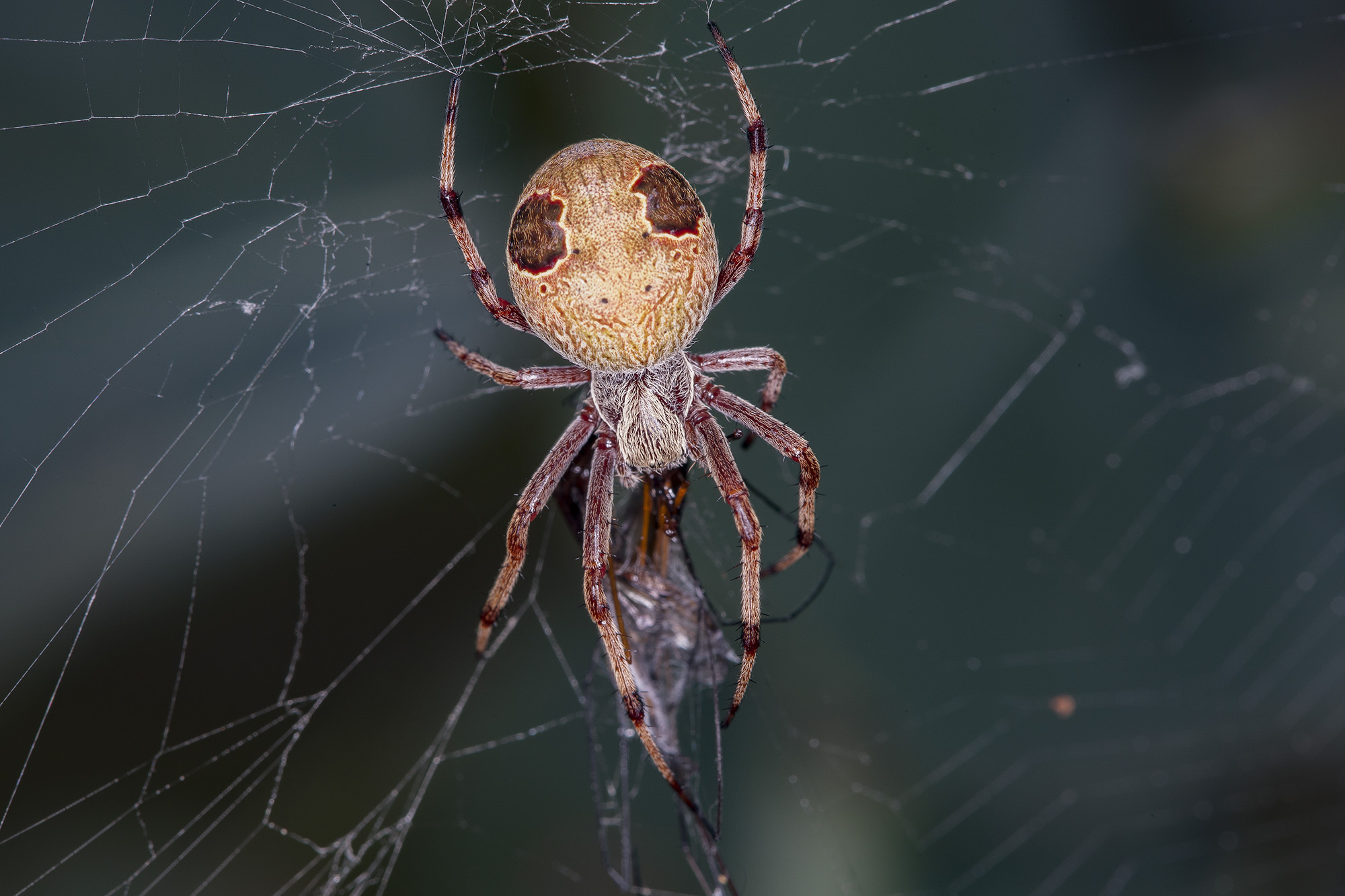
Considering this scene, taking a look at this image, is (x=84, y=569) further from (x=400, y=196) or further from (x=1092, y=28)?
(x=1092, y=28)

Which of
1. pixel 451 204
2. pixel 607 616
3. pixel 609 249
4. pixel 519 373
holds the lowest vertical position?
pixel 607 616

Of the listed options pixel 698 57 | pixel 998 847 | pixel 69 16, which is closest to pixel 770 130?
pixel 698 57

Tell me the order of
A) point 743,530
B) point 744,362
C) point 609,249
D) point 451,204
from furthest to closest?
point 744,362 → point 743,530 → point 451,204 → point 609,249

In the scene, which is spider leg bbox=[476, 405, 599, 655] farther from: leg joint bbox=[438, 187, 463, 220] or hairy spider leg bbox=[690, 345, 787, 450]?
leg joint bbox=[438, 187, 463, 220]

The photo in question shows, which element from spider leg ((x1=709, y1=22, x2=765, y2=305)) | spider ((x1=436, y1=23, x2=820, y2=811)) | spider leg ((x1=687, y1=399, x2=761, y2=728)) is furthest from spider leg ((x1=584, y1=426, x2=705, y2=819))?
spider leg ((x1=709, y1=22, x2=765, y2=305))

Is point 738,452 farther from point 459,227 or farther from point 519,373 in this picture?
point 459,227

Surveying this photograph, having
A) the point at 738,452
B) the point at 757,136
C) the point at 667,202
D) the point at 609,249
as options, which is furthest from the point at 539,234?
the point at 738,452

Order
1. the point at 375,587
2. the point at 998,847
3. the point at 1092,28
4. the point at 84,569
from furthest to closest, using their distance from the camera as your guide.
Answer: the point at 998,847 → the point at 1092,28 → the point at 375,587 → the point at 84,569

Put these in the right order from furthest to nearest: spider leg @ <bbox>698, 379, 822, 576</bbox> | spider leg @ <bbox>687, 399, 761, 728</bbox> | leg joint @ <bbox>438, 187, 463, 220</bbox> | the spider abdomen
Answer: spider leg @ <bbox>698, 379, 822, 576</bbox> → spider leg @ <bbox>687, 399, 761, 728</bbox> → leg joint @ <bbox>438, 187, 463, 220</bbox> → the spider abdomen
